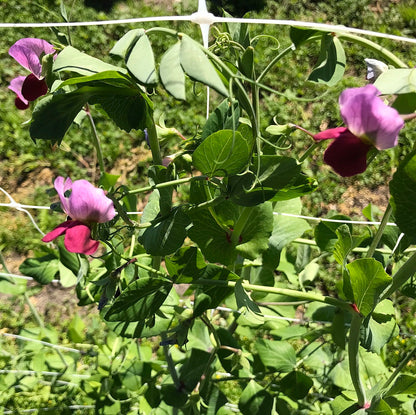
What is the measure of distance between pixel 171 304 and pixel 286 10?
6.93 feet

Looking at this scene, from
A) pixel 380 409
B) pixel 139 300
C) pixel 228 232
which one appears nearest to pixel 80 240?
pixel 139 300

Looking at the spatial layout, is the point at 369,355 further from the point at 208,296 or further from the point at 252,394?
the point at 208,296

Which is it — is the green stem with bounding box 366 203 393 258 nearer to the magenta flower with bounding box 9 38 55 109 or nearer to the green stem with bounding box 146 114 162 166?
the green stem with bounding box 146 114 162 166

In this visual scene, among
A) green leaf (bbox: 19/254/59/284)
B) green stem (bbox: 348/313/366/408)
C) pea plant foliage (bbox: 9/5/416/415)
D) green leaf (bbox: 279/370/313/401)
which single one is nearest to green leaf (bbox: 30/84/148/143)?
pea plant foliage (bbox: 9/5/416/415)

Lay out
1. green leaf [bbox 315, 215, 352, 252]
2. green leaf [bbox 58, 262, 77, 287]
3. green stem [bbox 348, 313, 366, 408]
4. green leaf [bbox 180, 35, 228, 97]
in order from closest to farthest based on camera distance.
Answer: green leaf [bbox 180, 35, 228, 97], green stem [bbox 348, 313, 366, 408], green leaf [bbox 315, 215, 352, 252], green leaf [bbox 58, 262, 77, 287]

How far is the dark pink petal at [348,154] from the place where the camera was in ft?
1.89

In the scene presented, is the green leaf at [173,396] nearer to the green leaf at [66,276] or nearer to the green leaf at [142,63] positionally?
the green leaf at [66,276]

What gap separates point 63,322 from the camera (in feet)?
6.05

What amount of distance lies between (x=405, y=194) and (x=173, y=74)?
0.31m

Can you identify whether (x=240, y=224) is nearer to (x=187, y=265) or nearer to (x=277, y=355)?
(x=187, y=265)

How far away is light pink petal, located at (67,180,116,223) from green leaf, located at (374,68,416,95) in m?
0.37

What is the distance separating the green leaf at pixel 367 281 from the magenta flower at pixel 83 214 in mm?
356

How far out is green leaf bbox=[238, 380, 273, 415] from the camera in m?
1.07

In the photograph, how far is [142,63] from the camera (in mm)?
555
